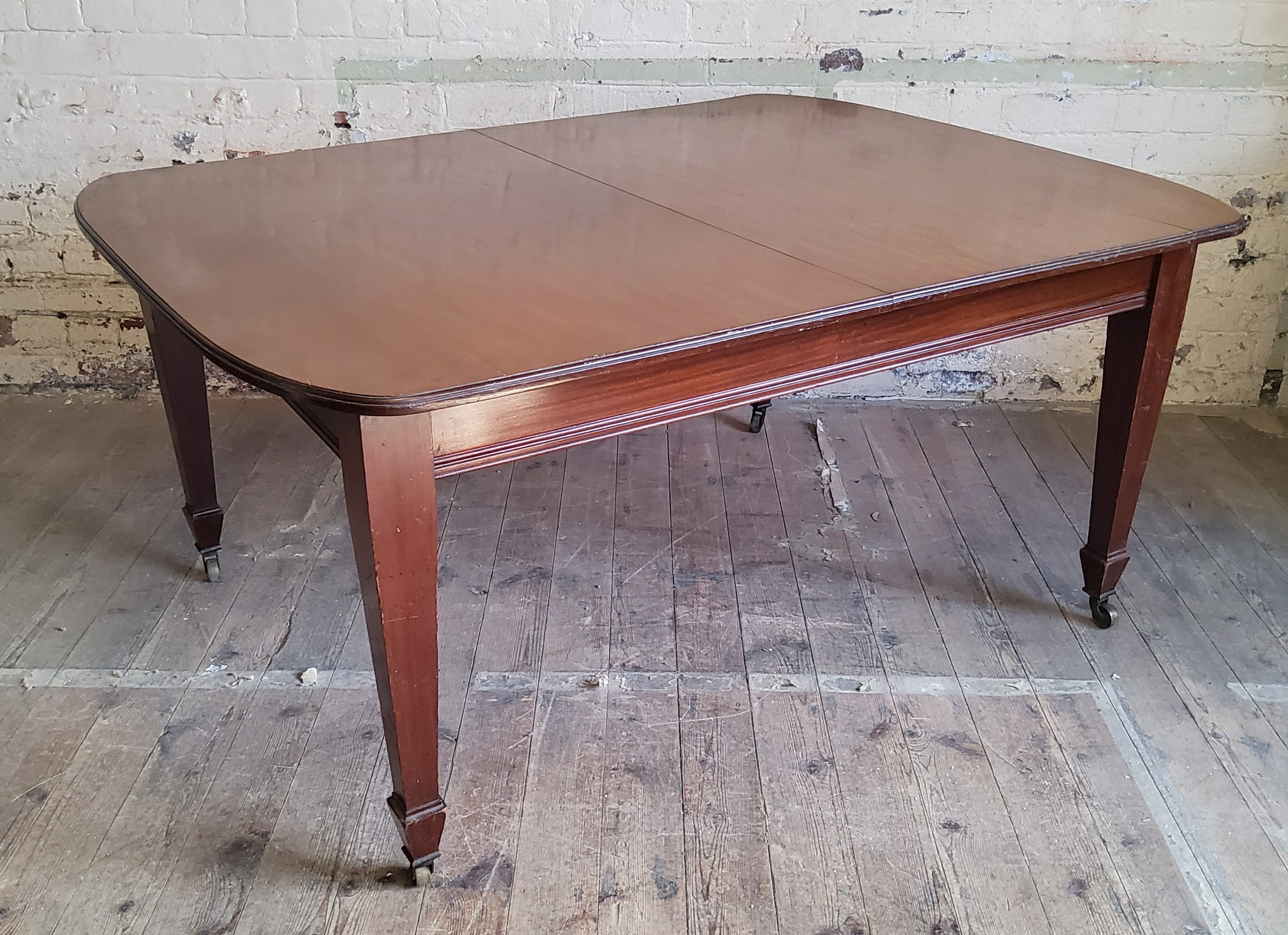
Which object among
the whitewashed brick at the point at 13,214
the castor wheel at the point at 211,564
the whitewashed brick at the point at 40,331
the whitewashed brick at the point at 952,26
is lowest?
the castor wheel at the point at 211,564

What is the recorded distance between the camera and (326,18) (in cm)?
266

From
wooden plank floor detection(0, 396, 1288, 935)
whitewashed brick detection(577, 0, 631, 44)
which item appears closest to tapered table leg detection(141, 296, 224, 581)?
wooden plank floor detection(0, 396, 1288, 935)

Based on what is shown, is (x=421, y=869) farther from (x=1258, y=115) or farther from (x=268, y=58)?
(x=1258, y=115)

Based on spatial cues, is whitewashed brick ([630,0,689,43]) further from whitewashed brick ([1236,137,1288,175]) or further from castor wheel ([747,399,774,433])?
whitewashed brick ([1236,137,1288,175])

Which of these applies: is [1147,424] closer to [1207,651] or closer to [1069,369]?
[1207,651]

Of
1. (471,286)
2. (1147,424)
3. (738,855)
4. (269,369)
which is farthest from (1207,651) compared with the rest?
(269,369)

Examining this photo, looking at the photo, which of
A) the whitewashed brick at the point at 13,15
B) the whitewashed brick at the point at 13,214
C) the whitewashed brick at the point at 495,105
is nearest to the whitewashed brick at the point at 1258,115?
the whitewashed brick at the point at 495,105

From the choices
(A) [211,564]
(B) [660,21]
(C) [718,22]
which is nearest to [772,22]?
(C) [718,22]

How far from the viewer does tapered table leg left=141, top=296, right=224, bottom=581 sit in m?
2.03

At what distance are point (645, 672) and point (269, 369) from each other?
1018mm

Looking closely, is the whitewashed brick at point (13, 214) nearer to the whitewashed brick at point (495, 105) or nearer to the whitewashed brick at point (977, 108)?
the whitewashed brick at point (495, 105)

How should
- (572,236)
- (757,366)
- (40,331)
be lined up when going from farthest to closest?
1. (40,331)
2. (572,236)
3. (757,366)

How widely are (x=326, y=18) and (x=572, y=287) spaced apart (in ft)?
5.27

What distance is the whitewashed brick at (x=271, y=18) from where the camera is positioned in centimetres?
264
